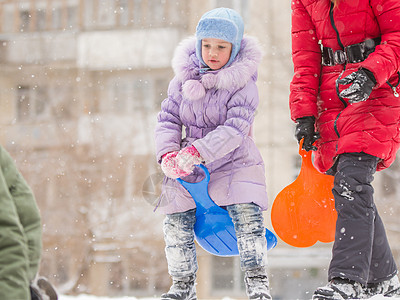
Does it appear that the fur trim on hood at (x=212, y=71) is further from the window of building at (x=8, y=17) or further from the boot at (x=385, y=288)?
the window of building at (x=8, y=17)

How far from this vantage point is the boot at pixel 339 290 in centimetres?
183

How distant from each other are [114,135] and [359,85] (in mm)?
10637

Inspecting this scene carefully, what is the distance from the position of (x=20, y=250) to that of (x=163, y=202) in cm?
115

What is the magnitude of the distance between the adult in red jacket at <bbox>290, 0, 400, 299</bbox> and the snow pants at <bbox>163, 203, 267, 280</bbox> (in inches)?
10.3

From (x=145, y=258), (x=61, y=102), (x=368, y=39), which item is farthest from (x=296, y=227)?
(x=61, y=102)

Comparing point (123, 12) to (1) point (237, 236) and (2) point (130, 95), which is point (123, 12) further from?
(1) point (237, 236)

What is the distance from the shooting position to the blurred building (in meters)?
11.6

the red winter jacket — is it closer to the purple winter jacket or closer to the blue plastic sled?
the purple winter jacket

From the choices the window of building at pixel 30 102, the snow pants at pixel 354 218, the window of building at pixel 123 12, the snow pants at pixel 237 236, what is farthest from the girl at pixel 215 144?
the window of building at pixel 30 102

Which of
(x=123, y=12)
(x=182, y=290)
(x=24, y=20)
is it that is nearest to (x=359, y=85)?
(x=182, y=290)

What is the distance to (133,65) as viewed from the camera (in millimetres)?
12344

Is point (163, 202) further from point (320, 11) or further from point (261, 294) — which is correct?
point (320, 11)

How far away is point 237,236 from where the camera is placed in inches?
83.1

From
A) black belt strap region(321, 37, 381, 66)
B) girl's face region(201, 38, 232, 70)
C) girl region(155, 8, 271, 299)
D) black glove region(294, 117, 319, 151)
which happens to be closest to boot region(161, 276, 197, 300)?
girl region(155, 8, 271, 299)
